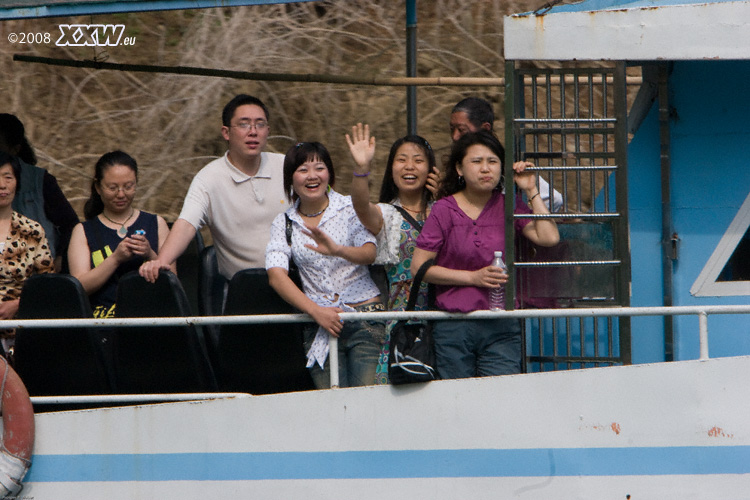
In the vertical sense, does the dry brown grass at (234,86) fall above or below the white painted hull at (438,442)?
above

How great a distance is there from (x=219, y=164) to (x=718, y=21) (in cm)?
256

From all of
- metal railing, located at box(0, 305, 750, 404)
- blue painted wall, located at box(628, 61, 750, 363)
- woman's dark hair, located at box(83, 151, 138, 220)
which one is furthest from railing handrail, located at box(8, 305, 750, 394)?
woman's dark hair, located at box(83, 151, 138, 220)

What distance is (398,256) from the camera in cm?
464

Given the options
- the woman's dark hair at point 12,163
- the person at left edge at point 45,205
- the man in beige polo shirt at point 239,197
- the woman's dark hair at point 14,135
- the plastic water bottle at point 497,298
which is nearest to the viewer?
the plastic water bottle at point 497,298

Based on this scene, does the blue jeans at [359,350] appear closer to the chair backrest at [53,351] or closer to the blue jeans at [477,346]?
the blue jeans at [477,346]

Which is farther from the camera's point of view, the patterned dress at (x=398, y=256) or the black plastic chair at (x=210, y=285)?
the black plastic chair at (x=210, y=285)

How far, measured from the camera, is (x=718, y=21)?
420 centimetres

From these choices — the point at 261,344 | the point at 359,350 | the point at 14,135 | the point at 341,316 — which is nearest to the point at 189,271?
the point at 14,135

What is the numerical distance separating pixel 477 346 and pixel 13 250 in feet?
7.75

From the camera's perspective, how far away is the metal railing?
4219mm

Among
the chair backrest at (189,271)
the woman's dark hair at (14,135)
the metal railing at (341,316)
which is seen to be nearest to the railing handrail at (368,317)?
the metal railing at (341,316)

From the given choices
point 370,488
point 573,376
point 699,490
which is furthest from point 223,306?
point 699,490

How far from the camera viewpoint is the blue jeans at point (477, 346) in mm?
4445

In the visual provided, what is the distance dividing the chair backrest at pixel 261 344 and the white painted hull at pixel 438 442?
22 centimetres
